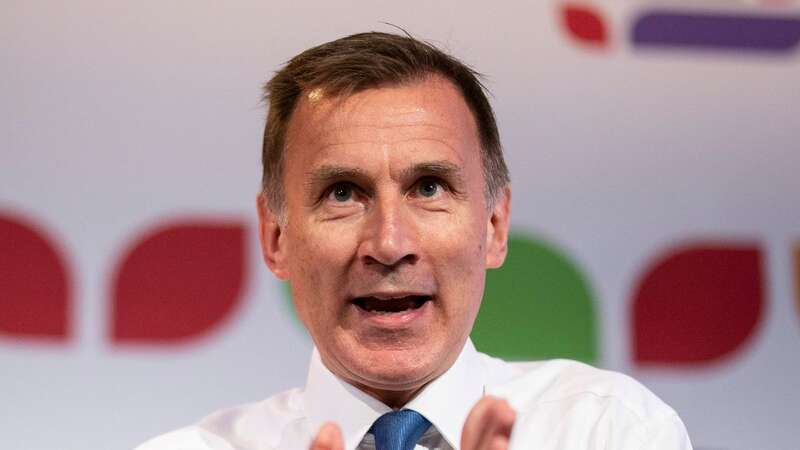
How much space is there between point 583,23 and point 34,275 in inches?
55.2

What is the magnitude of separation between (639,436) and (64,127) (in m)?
1.52

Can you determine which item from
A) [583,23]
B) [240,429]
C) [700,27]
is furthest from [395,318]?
[700,27]

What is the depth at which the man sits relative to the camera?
163cm

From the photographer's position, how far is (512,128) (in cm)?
269

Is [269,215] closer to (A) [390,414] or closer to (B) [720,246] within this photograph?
(A) [390,414]

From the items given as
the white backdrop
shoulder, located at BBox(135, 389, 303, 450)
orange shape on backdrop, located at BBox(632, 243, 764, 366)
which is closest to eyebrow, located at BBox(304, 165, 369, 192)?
shoulder, located at BBox(135, 389, 303, 450)

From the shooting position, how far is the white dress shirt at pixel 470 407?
1689mm

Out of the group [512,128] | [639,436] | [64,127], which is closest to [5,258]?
[64,127]

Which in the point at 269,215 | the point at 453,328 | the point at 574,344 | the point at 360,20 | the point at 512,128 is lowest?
the point at 574,344

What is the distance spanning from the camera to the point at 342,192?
1.68 metres

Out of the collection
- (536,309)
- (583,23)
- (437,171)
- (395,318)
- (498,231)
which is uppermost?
(583,23)

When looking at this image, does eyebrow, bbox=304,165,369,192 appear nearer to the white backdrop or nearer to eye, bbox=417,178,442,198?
eye, bbox=417,178,442,198

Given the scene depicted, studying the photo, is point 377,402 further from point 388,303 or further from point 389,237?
point 389,237

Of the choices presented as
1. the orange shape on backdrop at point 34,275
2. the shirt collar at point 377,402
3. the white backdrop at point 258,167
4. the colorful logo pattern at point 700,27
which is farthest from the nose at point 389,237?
the colorful logo pattern at point 700,27
